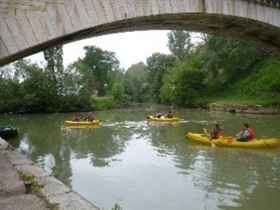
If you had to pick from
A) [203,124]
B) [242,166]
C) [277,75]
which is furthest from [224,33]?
[277,75]

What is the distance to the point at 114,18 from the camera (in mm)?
6523

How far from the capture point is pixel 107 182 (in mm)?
14812

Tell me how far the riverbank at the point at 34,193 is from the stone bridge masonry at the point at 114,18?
3456 millimetres

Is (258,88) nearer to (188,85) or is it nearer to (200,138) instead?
(188,85)

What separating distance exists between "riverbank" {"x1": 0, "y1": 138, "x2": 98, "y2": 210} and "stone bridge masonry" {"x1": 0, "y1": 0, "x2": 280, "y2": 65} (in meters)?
3.46

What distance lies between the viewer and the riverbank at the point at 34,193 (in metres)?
8.78

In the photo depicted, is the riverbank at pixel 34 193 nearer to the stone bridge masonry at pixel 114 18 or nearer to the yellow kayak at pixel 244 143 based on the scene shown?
the stone bridge masonry at pixel 114 18

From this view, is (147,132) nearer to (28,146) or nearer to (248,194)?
(28,146)

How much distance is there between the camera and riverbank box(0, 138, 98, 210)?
878cm

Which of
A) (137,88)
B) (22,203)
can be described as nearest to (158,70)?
(137,88)

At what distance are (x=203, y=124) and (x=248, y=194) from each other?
19590 mm

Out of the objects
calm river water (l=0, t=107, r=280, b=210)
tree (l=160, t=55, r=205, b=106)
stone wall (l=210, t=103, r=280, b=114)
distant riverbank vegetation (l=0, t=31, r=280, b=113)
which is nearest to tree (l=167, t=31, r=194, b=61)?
distant riverbank vegetation (l=0, t=31, r=280, b=113)

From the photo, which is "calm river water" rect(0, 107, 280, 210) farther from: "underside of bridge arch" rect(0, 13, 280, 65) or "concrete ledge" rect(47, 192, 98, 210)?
"underside of bridge arch" rect(0, 13, 280, 65)

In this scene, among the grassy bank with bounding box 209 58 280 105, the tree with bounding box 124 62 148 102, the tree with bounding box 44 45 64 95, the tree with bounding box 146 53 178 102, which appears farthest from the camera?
the tree with bounding box 124 62 148 102
